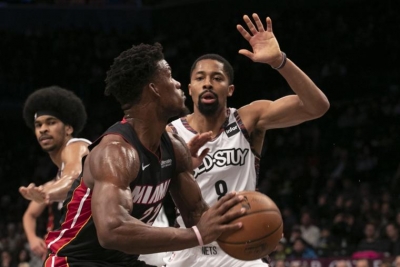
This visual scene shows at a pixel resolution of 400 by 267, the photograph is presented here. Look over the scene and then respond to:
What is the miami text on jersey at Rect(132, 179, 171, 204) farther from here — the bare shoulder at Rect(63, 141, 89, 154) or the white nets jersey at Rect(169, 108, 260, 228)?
the bare shoulder at Rect(63, 141, 89, 154)

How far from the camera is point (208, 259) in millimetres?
5586

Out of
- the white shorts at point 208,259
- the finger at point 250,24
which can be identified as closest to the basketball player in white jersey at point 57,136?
the white shorts at point 208,259

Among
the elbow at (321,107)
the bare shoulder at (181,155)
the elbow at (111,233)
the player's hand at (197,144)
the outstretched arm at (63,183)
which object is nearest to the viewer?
the elbow at (111,233)

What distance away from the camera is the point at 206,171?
577 cm

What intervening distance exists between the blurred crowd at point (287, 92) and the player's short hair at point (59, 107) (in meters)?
5.09

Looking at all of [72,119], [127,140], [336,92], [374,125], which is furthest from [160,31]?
[127,140]

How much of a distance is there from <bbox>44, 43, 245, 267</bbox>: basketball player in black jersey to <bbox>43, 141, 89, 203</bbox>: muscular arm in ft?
3.91

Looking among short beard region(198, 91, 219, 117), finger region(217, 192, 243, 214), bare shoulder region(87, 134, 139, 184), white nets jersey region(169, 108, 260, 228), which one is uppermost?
short beard region(198, 91, 219, 117)

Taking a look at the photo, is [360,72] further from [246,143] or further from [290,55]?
[246,143]

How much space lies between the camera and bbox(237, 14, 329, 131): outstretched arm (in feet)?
A: 17.8

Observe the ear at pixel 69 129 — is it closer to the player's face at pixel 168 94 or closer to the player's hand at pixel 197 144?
the player's hand at pixel 197 144

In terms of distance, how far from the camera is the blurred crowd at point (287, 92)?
12.3 meters

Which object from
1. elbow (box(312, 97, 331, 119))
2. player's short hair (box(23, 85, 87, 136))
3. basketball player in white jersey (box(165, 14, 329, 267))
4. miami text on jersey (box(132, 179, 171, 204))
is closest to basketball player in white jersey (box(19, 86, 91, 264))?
player's short hair (box(23, 85, 87, 136))

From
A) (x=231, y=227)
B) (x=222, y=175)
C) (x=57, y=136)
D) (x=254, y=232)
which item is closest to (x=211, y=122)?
(x=222, y=175)
